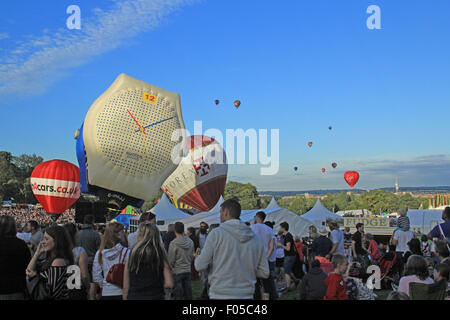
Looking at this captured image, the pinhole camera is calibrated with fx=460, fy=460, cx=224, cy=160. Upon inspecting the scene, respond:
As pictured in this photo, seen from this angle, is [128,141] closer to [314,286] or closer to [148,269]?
[314,286]

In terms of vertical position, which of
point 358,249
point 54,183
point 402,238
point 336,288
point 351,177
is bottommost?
point 358,249

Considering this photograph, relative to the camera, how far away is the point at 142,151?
63.3ft

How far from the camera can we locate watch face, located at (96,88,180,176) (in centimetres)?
1895

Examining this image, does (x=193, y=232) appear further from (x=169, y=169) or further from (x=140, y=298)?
(x=169, y=169)

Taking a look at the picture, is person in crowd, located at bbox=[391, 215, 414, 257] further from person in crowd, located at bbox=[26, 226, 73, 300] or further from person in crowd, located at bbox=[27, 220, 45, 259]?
person in crowd, located at bbox=[26, 226, 73, 300]

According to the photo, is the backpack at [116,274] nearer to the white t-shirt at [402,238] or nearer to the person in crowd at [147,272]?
the person in crowd at [147,272]

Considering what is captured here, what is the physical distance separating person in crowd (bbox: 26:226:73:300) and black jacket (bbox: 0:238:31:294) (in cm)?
16

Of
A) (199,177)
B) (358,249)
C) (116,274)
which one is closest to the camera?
(116,274)

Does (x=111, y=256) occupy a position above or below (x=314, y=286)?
above

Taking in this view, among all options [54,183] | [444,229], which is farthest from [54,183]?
[444,229]

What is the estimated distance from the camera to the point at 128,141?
19000 millimetres

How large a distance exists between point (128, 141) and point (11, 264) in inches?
599
